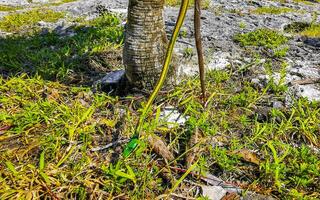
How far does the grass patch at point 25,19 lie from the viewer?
23.1ft

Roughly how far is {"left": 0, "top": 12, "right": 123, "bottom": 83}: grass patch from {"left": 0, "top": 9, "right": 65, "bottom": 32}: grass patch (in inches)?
39.0

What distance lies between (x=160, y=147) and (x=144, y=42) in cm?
109

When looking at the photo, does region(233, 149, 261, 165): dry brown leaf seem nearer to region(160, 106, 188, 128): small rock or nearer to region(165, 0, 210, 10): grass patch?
region(160, 106, 188, 128): small rock

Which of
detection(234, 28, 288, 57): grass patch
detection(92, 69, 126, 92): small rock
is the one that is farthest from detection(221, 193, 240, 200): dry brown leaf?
detection(234, 28, 288, 57): grass patch

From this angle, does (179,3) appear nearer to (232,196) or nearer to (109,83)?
(109,83)

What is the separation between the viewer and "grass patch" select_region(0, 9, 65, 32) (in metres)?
7.05

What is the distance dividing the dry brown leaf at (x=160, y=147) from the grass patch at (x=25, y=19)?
5.24 m

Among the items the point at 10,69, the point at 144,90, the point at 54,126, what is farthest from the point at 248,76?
the point at 10,69

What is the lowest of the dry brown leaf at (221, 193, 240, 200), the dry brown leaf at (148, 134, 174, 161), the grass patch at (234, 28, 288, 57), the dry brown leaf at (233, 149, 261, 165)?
the dry brown leaf at (221, 193, 240, 200)

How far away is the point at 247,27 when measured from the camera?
633 centimetres

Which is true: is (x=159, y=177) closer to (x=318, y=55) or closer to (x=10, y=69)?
(x=10, y=69)

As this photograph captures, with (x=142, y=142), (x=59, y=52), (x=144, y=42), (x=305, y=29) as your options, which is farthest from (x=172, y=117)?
(x=305, y=29)

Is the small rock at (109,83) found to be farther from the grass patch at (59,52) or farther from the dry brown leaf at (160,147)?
the dry brown leaf at (160,147)

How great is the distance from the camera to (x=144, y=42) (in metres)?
3.26
